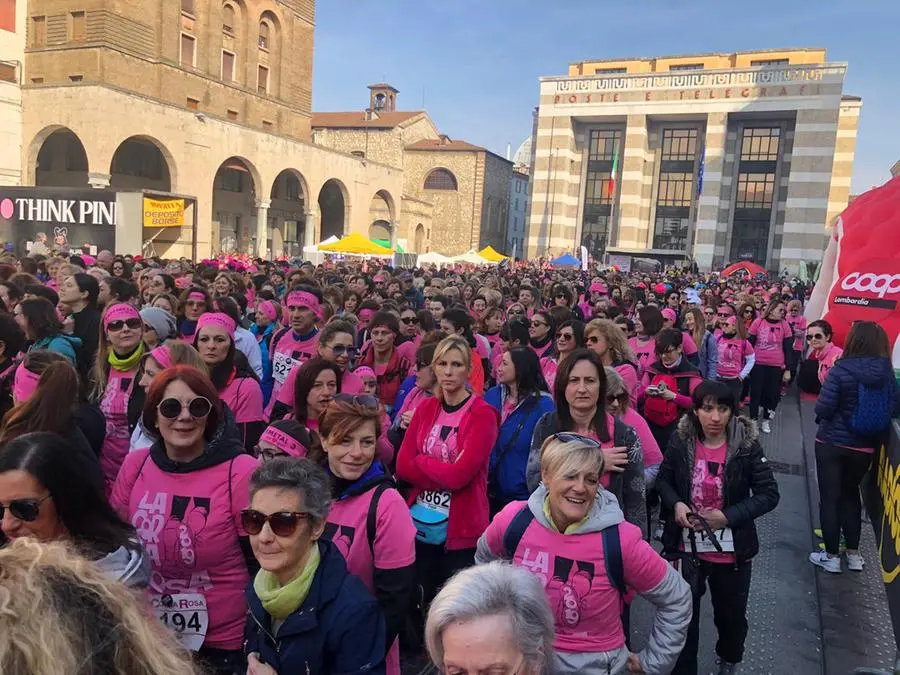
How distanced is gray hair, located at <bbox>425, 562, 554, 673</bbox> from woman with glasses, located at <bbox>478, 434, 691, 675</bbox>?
67cm

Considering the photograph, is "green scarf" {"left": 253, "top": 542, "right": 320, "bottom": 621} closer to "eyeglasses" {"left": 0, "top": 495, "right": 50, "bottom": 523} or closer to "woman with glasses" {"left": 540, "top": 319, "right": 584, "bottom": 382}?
"eyeglasses" {"left": 0, "top": 495, "right": 50, "bottom": 523}

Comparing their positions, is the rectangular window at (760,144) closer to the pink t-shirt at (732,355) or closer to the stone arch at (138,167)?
the stone arch at (138,167)

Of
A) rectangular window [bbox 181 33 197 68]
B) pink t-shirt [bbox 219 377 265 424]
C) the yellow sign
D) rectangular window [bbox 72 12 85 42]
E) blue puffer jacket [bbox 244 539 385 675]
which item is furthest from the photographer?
rectangular window [bbox 181 33 197 68]

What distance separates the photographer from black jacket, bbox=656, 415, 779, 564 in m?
3.54

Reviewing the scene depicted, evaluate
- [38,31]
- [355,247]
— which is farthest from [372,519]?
[38,31]

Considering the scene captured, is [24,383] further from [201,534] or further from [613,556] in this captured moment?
[613,556]

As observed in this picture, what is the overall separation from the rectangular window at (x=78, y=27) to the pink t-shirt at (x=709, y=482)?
120 feet

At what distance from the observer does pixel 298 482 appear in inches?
85.6

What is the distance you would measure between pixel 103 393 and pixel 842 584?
5422 millimetres

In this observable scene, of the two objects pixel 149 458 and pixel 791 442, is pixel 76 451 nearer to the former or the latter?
pixel 149 458

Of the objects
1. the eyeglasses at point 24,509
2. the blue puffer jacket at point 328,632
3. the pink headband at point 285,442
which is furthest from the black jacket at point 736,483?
the eyeglasses at point 24,509

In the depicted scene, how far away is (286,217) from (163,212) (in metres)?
21.2

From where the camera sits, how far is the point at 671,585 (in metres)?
2.52

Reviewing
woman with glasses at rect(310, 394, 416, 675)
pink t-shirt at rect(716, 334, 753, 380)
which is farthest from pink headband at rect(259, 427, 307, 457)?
pink t-shirt at rect(716, 334, 753, 380)
